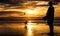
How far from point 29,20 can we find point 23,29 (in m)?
2.98

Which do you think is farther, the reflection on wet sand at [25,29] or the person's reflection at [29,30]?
the reflection on wet sand at [25,29]

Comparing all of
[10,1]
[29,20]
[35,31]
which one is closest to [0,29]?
[35,31]

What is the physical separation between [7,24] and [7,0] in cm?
1648

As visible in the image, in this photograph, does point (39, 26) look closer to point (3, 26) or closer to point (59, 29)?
point (59, 29)

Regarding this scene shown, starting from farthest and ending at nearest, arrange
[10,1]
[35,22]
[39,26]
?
[10,1] → [35,22] → [39,26]

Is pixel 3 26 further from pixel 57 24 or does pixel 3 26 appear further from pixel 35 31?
pixel 57 24

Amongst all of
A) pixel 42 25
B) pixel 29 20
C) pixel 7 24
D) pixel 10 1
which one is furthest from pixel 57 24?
pixel 10 1

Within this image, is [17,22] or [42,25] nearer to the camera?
[42,25]

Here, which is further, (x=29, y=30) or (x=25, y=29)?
(x=25, y=29)

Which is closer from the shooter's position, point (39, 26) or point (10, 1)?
point (39, 26)

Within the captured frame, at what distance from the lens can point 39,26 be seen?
13609mm

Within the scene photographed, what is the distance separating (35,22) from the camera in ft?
48.5

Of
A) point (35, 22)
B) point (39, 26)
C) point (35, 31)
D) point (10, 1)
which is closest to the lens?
point (35, 31)

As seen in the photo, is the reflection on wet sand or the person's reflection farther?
the reflection on wet sand
